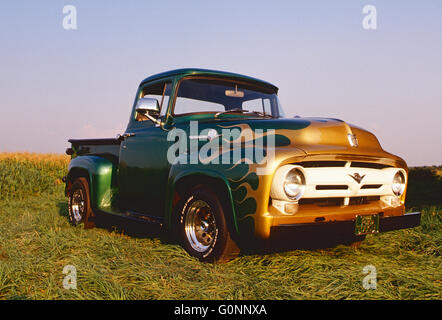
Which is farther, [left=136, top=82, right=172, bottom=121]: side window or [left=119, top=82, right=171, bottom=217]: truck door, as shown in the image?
[left=136, top=82, right=172, bottom=121]: side window

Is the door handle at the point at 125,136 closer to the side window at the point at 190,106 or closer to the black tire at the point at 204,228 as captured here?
the side window at the point at 190,106

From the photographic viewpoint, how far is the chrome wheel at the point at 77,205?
670 cm

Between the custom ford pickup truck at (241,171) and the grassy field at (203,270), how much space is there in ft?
1.05

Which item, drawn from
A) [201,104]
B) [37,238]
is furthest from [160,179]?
[37,238]

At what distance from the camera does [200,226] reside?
13.7ft

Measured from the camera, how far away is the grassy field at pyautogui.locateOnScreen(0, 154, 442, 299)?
10.1ft

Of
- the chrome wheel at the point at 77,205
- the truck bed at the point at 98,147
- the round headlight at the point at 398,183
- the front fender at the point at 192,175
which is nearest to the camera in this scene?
the front fender at the point at 192,175

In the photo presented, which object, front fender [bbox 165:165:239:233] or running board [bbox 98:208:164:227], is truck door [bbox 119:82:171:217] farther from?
front fender [bbox 165:165:239:233]

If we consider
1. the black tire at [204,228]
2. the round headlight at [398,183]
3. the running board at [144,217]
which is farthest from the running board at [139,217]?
the round headlight at [398,183]

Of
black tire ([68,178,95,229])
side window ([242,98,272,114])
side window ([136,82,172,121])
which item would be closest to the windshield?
side window ([242,98,272,114])

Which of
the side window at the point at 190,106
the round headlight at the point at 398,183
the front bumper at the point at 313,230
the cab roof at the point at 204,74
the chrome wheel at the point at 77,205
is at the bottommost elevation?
the chrome wheel at the point at 77,205

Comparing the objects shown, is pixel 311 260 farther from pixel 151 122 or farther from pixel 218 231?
pixel 151 122

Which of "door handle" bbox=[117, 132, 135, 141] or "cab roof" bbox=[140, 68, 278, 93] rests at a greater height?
"cab roof" bbox=[140, 68, 278, 93]
